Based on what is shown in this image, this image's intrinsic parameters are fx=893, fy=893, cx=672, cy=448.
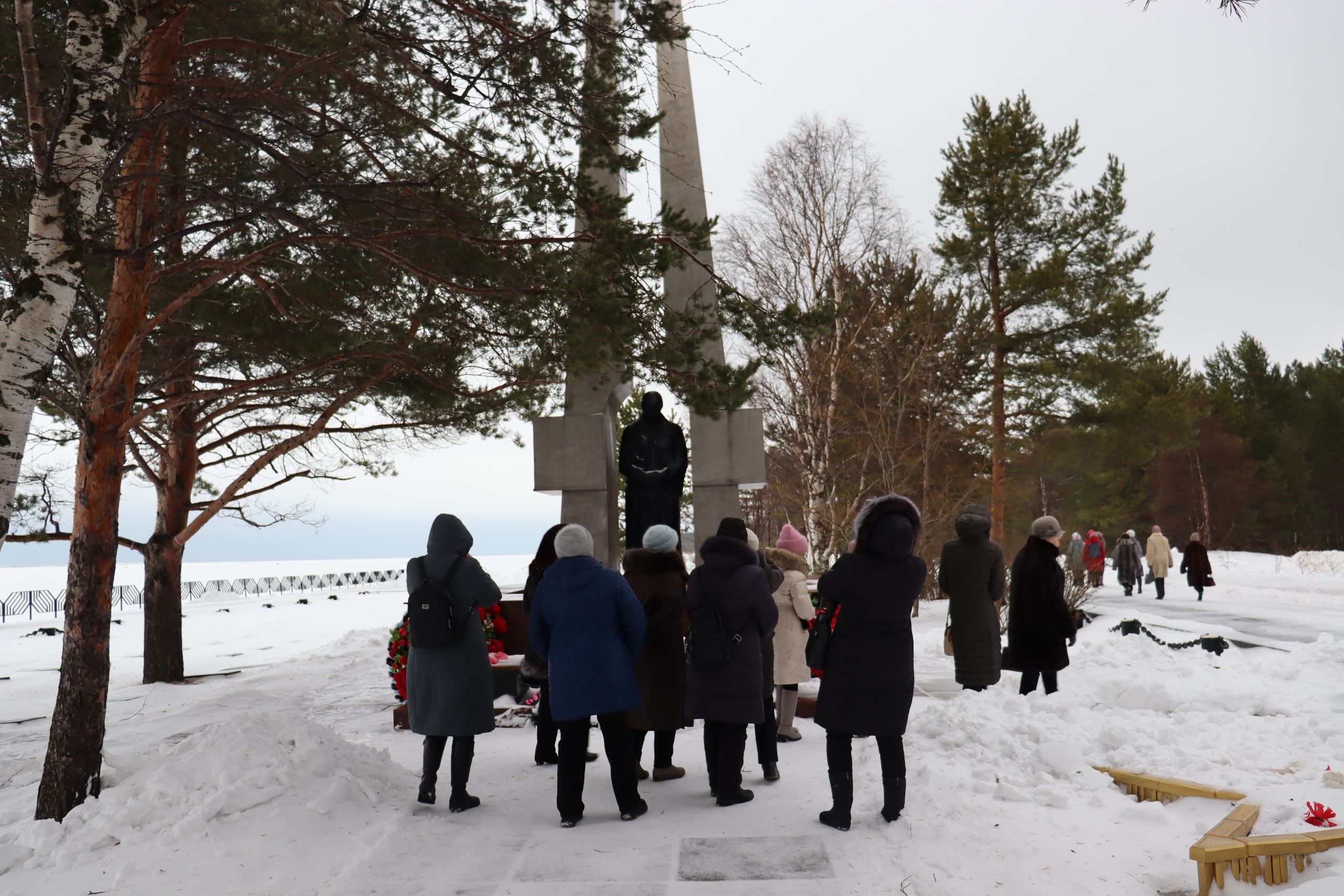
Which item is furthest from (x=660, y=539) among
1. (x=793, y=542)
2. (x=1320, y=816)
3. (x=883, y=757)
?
(x=1320, y=816)

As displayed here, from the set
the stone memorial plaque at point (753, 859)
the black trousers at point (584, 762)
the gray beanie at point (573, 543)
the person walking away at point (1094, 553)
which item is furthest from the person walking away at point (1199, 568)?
the gray beanie at point (573, 543)

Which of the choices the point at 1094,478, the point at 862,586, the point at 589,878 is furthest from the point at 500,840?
the point at 1094,478

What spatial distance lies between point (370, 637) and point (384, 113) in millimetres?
13129

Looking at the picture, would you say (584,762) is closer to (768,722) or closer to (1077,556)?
(768,722)

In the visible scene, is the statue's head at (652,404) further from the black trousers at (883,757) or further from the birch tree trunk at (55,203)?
the birch tree trunk at (55,203)

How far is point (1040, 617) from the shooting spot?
7.04 meters

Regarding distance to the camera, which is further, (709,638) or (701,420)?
(701,420)

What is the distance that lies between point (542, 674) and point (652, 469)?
2.78m

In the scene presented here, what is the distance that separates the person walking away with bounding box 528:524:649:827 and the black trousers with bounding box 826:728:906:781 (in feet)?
3.42

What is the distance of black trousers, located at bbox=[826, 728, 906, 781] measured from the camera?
4.57m

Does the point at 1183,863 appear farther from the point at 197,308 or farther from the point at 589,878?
the point at 197,308

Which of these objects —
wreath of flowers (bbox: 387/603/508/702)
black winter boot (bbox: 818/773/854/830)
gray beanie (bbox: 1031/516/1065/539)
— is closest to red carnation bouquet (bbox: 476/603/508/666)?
wreath of flowers (bbox: 387/603/508/702)

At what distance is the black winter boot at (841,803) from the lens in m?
4.51

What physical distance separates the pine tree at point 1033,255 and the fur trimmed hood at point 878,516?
57.3ft
